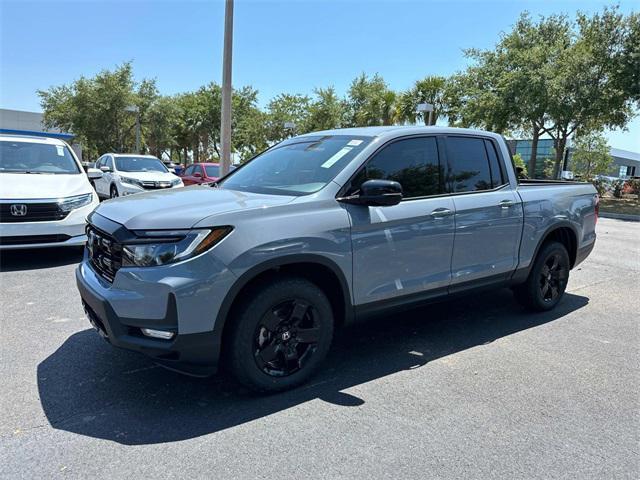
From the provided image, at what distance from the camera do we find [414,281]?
3875mm

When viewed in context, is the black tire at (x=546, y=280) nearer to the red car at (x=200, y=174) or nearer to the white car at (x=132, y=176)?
the white car at (x=132, y=176)

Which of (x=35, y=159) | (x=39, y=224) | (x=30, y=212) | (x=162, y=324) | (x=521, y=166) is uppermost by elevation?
(x=521, y=166)

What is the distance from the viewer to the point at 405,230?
3.73 m

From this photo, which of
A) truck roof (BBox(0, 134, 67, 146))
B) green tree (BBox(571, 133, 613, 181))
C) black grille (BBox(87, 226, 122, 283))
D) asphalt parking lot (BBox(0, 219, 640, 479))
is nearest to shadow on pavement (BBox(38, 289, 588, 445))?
asphalt parking lot (BBox(0, 219, 640, 479))

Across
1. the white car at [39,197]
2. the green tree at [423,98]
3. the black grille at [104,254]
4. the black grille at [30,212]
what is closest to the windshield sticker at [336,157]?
the black grille at [104,254]

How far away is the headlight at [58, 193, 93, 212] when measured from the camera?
6543mm

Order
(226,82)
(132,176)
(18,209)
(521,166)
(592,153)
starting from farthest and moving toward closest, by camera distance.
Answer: (592,153)
(521,166)
(132,176)
(226,82)
(18,209)

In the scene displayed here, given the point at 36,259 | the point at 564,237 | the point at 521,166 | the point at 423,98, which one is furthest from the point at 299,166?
the point at 521,166

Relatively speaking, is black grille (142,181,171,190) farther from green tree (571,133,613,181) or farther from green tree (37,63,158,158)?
green tree (571,133,613,181)

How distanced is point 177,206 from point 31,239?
416 cm

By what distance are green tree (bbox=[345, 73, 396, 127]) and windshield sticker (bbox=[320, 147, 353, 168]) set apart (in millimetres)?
31904

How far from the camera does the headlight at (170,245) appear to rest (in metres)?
2.89

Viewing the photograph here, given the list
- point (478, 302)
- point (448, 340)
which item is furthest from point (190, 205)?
point (478, 302)

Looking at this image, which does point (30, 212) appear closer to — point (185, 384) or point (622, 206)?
point (185, 384)
